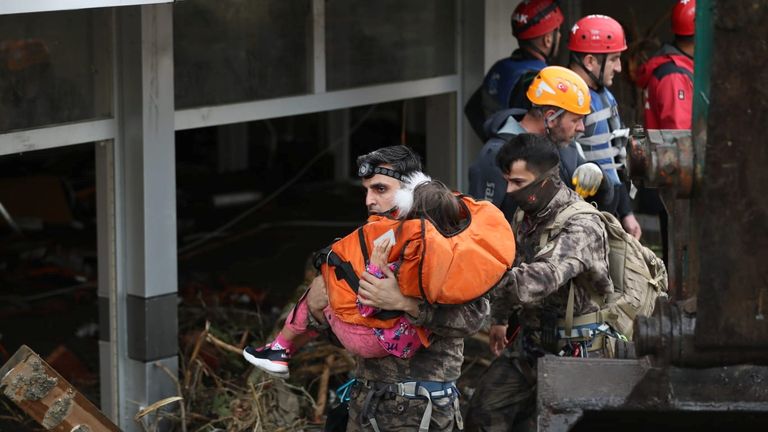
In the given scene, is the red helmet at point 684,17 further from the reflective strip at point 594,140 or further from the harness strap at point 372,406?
the harness strap at point 372,406

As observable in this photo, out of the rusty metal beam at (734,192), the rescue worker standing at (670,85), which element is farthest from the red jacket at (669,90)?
the rusty metal beam at (734,192)

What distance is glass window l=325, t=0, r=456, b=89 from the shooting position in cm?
759

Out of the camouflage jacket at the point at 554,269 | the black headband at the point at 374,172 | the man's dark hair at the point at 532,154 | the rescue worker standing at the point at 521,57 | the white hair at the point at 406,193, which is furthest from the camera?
the rescue worker standing at the point at 521,57

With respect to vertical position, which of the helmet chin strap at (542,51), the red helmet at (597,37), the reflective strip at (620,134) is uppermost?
the red helmet at (597,37)

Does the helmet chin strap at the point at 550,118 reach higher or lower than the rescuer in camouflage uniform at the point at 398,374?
higher

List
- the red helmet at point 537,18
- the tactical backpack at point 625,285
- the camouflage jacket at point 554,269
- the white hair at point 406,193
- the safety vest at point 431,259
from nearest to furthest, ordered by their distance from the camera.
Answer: the safety vest at point 431,259 → the white hair at point 406,193 → the camouflage jacket at point 554,269 → the tactical backpack at point 625,285 → the red helmet at point 537,18

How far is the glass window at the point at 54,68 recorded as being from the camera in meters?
5.72

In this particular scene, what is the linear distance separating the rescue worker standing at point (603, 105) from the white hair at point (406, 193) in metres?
2.00

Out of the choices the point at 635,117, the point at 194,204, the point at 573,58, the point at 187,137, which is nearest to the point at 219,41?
the point at 573,58

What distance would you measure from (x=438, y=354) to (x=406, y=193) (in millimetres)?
650

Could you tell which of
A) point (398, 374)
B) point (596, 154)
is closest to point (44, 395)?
point (398, 374)

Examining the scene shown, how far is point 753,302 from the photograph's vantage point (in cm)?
247

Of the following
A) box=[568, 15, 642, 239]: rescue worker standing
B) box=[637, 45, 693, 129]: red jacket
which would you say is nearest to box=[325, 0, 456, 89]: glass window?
box=[568, 15, 642, 239]: rescue worker standing

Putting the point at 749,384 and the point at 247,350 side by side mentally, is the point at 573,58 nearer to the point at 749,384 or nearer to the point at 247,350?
the point at 247,350
